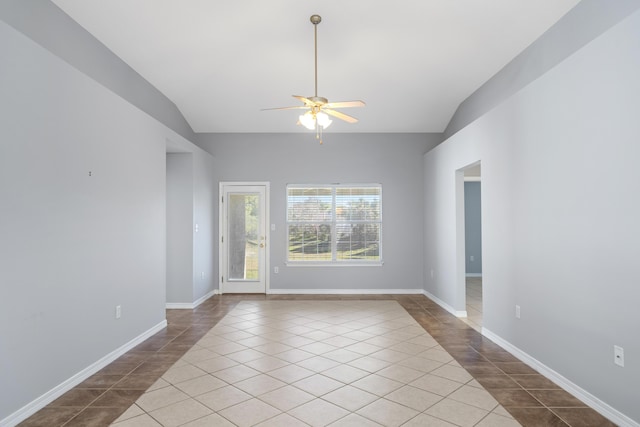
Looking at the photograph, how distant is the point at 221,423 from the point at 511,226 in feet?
10.2

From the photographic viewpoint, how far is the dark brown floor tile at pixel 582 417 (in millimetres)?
2428

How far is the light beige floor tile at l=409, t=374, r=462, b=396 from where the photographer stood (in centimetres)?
294

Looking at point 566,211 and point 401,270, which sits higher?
point 566,211

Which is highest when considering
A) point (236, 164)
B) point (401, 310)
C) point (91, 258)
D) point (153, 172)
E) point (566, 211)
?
point (236, 164)

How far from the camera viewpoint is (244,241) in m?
7.02

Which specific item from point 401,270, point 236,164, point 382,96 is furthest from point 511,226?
point 236,164

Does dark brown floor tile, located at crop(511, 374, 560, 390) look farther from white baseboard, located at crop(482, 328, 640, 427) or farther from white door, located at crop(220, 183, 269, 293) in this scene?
white door, located at crop(220, 183, 269, 293)

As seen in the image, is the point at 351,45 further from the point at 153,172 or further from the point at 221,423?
the point at 221,423

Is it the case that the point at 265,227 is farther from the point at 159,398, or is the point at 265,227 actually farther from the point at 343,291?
the point at 159,398

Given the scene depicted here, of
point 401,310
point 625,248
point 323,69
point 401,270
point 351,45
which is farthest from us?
point 401,270

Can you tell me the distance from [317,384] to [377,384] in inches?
18.7

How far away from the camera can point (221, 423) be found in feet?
8.08

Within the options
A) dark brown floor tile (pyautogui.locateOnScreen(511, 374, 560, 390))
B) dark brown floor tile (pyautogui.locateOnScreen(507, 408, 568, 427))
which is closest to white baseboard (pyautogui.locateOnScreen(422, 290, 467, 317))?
dark brown floor tile (pyautogui.locateOnScreen(511, 374, 560, 390))

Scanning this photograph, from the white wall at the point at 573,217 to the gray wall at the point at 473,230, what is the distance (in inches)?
199
